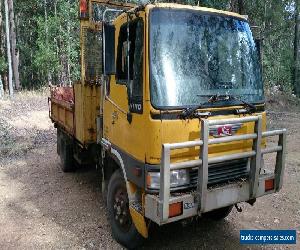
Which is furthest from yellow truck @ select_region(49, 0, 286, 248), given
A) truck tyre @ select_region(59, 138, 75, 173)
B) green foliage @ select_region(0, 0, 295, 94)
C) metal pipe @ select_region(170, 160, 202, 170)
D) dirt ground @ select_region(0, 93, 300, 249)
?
green foliage @ select_region(0, 0, 295, 94)

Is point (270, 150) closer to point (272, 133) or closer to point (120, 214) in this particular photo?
point (272, 133)

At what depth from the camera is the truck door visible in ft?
12.9

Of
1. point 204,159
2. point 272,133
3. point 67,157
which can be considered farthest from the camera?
point 67,157

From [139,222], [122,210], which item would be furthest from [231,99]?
[122,210]

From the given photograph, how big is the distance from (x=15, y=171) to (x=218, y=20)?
5.92 metres

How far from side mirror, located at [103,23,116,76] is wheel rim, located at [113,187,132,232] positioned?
1518 millimetres

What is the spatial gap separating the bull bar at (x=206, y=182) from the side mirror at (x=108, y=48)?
4.29 ft

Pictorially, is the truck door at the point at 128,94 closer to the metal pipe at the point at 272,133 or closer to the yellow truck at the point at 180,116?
the yellow truck at the point at 180,116

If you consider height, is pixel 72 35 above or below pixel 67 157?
above

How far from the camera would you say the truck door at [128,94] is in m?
3.92

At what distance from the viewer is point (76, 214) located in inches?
227

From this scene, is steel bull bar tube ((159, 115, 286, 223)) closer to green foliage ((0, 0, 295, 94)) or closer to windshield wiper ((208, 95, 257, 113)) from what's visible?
windshield wiper ((208, 95, 257, 113))

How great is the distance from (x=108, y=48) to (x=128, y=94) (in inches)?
23.6

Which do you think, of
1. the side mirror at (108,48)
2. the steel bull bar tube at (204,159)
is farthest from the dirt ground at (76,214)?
the side mirror at (108,48)
